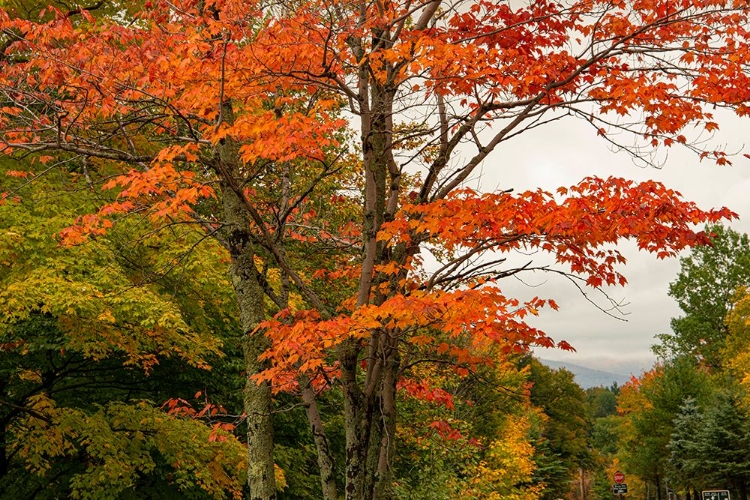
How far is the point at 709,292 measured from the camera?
1843 inches

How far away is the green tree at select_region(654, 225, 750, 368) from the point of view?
45531 mm

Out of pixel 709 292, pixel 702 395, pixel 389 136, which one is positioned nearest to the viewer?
pixel 389 136

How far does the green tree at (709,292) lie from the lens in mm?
45531

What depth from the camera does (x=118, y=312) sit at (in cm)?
984

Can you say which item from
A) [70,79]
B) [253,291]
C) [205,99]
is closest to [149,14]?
[70,79]

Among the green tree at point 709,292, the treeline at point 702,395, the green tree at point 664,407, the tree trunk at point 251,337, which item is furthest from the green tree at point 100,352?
the green tree at point 709,292

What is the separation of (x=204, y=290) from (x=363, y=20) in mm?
6993

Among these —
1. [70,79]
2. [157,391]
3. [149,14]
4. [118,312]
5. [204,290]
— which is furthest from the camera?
[157,391]

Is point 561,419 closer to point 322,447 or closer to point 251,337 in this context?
point 322,447

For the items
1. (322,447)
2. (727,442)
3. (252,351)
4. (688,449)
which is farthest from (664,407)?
(252,351)

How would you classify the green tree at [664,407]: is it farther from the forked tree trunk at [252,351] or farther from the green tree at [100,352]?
the forked tree trunk at [252,351]

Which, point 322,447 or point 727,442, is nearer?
point 322,447

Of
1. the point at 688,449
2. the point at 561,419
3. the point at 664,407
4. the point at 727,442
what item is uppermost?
the point at 664,407

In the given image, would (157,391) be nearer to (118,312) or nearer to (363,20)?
(118,312)
